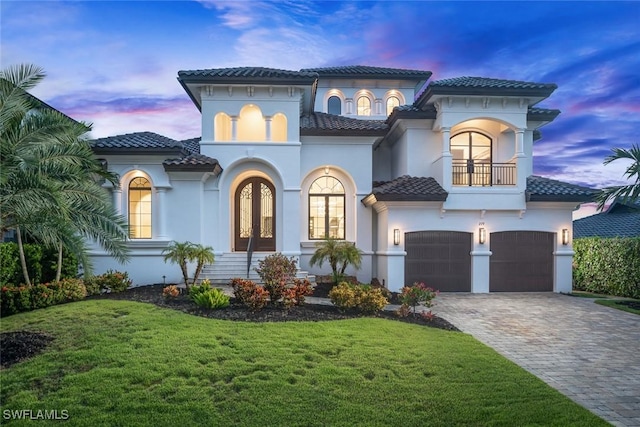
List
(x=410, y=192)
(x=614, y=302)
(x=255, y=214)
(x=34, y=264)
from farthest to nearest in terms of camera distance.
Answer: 1. (x=255, y=214)
2. (x=410, y=192)
3. (x=614, y=302)
4. (x=34, y=264)

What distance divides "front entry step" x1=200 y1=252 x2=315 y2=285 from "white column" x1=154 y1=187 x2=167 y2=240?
2056 millimetres

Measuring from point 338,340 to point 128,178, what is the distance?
11060mm

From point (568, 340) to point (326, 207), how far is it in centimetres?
976

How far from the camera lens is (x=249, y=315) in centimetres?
851

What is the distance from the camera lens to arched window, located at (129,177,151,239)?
14.0m

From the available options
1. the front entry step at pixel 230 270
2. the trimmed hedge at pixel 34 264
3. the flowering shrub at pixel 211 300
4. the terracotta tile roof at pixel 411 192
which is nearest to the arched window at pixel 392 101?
the terracotta tile roof at pixel 411 192

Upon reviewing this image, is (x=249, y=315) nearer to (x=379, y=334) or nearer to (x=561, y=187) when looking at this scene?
(x=379, y=334)

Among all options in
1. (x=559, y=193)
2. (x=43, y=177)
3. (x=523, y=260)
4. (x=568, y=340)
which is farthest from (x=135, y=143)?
(x=559, y=193)

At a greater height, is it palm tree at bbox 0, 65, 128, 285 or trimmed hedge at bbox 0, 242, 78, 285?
palm tree at bbox 0, 65, 128, 285

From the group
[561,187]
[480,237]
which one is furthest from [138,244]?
[561,187]

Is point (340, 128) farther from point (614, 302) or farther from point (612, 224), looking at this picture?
point (612, 224)

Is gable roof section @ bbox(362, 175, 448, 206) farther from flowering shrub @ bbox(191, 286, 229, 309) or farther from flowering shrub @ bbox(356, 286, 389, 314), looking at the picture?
flowering shrub @ bbox(191, 286, 229, 309)

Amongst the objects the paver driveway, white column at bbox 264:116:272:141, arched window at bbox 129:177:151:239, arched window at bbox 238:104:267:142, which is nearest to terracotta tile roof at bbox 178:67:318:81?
arched window at bbox 238:104:267:142

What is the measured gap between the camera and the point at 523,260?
14273 millimetres
